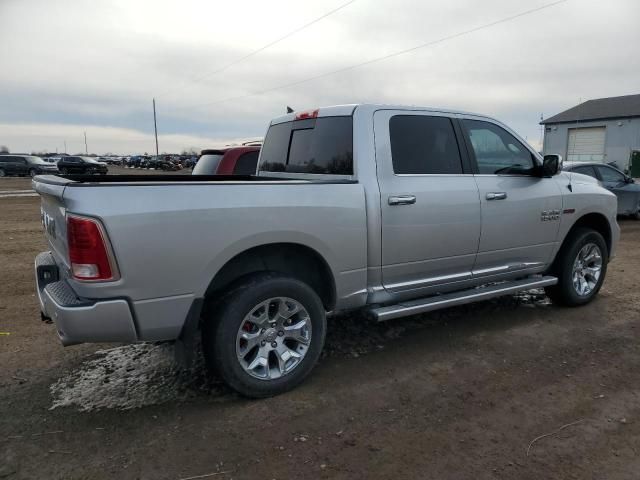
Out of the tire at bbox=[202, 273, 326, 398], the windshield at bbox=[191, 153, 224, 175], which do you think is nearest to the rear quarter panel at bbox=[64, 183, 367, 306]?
the tire at bbox=[202, 273, 326, 398]

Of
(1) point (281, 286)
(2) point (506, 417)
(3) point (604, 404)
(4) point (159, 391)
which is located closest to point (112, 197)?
(1) point (281, 286)

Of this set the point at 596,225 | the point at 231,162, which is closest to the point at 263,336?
the point at 596,225

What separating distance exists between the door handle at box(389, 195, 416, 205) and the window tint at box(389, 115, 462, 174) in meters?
0.22

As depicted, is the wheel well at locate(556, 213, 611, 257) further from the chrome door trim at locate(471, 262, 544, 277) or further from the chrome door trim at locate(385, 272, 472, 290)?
the chrome door trim at locate(385, 272, 472, 290)

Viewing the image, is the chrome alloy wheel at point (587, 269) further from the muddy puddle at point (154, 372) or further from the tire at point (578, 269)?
the muddy puddle at point (154, 372)

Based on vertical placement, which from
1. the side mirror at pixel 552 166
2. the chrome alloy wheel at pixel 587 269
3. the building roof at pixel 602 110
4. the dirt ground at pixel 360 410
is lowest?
the dirt ground at pixel 360 410

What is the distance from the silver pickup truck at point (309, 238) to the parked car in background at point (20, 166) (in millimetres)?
37385

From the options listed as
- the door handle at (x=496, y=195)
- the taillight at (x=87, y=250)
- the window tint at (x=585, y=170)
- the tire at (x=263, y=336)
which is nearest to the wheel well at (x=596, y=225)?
the door handle at (x=496, y=195)

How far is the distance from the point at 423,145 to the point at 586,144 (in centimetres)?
3963

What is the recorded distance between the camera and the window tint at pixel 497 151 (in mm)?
4531

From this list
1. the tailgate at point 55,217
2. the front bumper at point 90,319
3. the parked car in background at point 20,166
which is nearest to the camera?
the front bumper at point 90,319

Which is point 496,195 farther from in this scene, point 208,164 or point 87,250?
point 208,164

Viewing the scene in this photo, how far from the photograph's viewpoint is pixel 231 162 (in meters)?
7.85

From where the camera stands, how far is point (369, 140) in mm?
3871
